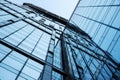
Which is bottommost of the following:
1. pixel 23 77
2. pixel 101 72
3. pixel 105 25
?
pixel 23 77

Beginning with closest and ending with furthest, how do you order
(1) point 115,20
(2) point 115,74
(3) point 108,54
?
(2) point 115,74, (3) point 108,54, (1) point 115,20

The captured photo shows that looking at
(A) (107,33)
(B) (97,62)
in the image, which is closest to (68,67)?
(B) (97,62)

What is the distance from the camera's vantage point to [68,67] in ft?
54.4

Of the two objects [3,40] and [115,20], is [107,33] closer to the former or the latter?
[115,20]

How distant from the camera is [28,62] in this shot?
14.6 m

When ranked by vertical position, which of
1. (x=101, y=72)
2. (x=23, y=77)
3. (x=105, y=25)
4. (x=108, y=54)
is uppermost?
(x=105, y=25)

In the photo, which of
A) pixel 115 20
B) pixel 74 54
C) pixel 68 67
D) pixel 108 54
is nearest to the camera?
pixel 108 54

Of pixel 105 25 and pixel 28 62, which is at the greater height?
pixel 105 25

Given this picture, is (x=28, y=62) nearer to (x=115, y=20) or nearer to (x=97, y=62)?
(x=97, y=62)

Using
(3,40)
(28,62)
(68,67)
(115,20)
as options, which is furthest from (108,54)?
(3,40)

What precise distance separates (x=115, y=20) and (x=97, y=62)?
8.87ft

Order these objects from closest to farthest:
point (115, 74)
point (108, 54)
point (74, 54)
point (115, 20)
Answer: point (115, 74) < point (108, 54) < point (115, 20) < point (74, 54)

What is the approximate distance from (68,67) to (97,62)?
218 cm

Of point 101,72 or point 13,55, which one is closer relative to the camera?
point 101,72
